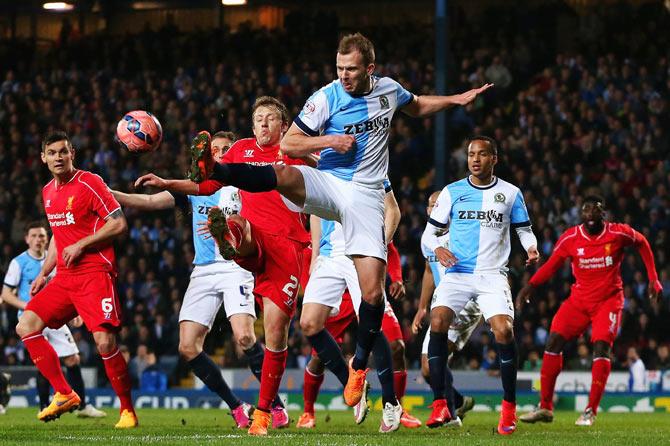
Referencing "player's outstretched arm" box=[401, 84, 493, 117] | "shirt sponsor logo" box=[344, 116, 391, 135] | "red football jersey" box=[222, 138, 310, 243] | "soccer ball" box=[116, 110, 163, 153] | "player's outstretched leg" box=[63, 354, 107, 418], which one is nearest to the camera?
"shirt sponsor logo" box=[344, 116, 391, 135]

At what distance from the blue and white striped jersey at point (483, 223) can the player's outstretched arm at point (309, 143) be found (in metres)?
3.01

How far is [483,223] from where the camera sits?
11.6 m

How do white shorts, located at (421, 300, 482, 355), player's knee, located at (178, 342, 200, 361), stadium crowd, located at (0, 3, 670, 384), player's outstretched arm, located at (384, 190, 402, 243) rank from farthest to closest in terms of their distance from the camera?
stadium crowd, located at (0, 3, 670, 384), white shorts, located at (421, 300, 482, 355), player's knee, located at (178, 342, 200, 361), player's outstretched arm, located at (384, 190, 402, 243)

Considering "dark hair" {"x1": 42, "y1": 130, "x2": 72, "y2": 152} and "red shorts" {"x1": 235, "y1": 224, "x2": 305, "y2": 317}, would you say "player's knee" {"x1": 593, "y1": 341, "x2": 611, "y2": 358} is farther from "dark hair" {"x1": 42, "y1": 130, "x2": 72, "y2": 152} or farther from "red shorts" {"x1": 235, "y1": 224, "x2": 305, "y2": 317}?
"dark hair" {"x1": 42, "y1": 130, "x2": 72, "y2": 152}

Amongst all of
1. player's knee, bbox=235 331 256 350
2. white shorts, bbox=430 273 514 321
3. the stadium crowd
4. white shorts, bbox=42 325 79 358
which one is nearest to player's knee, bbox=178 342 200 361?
player's knee, bbox=235 331 256 350

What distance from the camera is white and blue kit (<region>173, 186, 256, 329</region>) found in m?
11.7

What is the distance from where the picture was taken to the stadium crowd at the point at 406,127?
20.9 metres

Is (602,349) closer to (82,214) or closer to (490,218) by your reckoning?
(490,218)

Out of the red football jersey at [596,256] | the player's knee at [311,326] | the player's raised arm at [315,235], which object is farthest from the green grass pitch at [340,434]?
the player's raised arm at [315,235]

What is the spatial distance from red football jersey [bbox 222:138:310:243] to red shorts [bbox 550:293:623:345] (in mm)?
3655

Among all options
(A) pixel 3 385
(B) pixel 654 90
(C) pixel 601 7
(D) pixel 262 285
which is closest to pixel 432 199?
(D) pixel 262 285

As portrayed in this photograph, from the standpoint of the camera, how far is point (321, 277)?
36.1 ft

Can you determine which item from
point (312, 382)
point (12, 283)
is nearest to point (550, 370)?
point (312, 382)

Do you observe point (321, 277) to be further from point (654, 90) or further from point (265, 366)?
point (654, 90)
